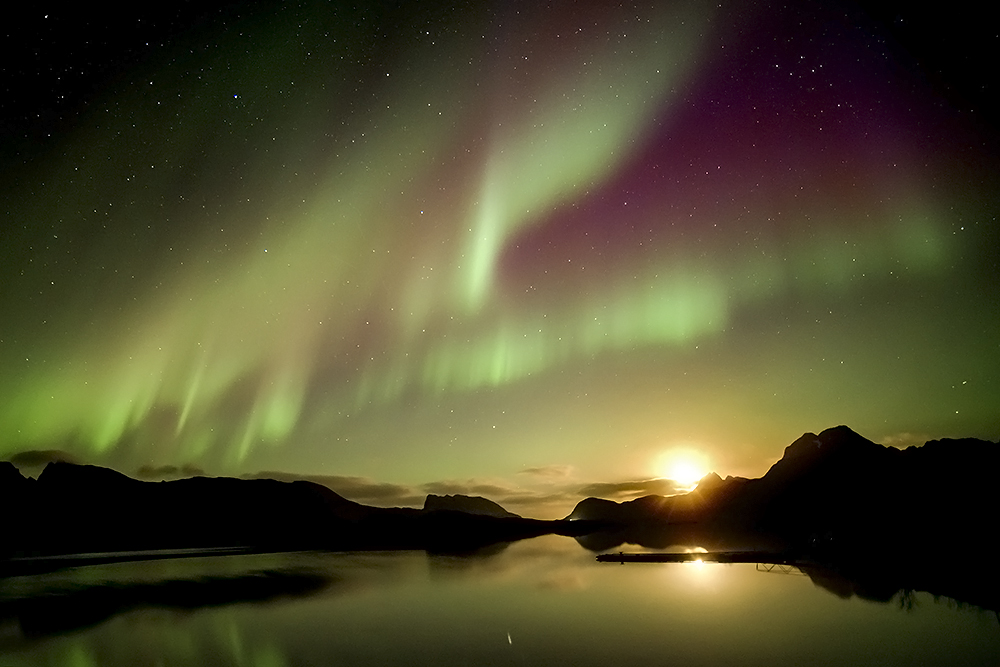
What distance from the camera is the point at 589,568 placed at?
6775 centimetres

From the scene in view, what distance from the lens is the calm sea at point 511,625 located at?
2420cm

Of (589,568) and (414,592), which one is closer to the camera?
(414,592)

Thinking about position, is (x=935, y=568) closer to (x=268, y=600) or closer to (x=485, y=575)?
(x=485, y=575)

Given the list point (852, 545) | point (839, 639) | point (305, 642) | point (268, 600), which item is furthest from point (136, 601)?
point (852, 545)

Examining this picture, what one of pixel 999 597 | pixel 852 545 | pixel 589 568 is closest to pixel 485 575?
pixel 589 568

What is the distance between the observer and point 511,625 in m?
32.4

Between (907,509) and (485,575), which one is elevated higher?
(907,509)

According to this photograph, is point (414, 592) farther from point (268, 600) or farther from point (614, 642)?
point (614, 642)

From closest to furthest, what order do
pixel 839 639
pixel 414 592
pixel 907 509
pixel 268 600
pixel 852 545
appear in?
pixel 839 639 → pixel 268 600 → pixel 414 592 → pixel 852 545 → pixel 907 509

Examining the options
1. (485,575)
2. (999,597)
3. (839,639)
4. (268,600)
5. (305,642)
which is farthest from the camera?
(485,575)

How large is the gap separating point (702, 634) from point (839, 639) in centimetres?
566

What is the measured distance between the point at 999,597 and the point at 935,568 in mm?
14990

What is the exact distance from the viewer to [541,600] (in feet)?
140

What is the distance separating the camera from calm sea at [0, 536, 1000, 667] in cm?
2420
